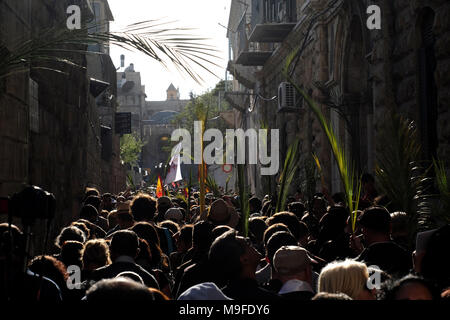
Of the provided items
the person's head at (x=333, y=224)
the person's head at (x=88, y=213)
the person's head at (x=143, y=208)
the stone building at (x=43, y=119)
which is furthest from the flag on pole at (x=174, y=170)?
the person's head at (x=333, y=224)

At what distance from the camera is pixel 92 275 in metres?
4.78

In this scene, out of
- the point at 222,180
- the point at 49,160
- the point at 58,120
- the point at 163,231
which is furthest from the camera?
the point at 222,180

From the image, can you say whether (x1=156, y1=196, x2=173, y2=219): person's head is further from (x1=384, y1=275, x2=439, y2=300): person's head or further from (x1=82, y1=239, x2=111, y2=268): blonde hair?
(x1=384, y1=275, x2=439, y2=300): person's head

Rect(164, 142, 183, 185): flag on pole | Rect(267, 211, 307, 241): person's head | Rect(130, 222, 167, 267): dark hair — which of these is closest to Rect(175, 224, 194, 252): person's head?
Rect(130, 222, 167, 267): dark hair

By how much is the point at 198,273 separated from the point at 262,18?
21735 mm

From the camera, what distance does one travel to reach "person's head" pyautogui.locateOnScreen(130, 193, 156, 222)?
749cm

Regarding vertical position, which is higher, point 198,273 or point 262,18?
point 262,18

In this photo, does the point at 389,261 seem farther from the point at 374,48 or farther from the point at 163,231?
the point at 374,48

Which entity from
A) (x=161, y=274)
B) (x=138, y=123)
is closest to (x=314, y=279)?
Answer: (x=161, y=274)

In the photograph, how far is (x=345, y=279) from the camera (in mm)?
3453

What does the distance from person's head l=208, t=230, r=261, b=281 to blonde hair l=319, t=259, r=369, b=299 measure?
0.57 m

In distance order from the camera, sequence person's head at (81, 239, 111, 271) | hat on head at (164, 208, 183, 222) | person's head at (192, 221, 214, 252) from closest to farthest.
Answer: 1. person's head at (81, 239, 111, 271)
2. person's head at (192, 221, 214, 252)
3. hat on head at (164, 208, 183, 222)
